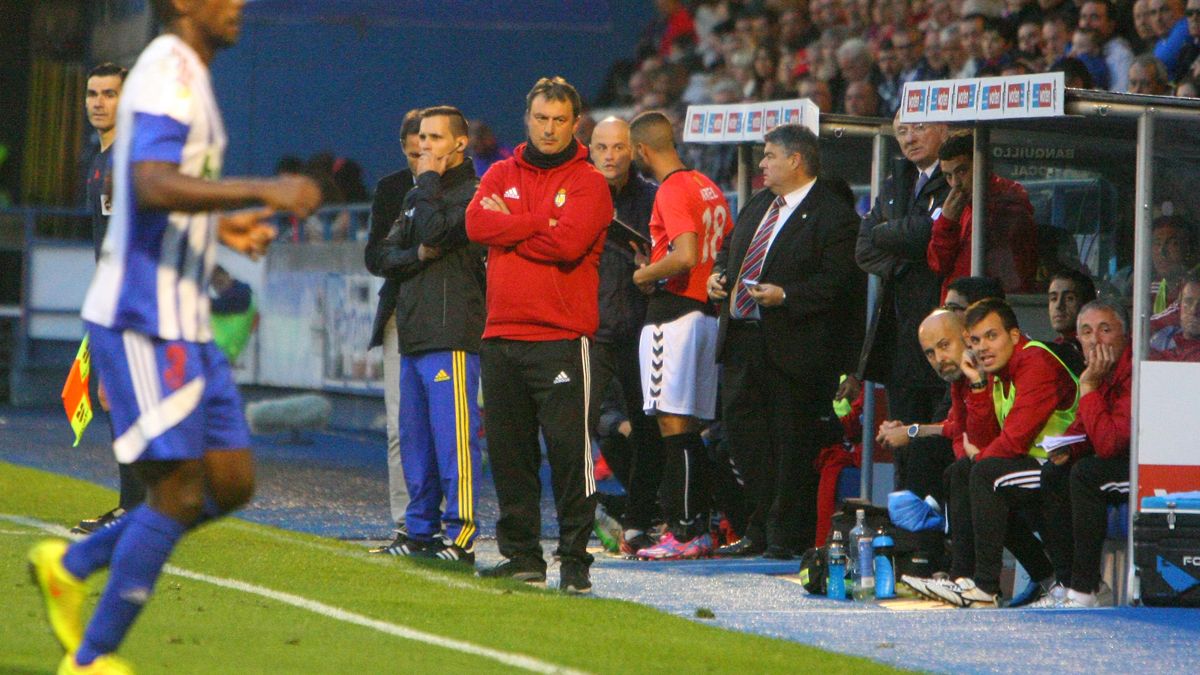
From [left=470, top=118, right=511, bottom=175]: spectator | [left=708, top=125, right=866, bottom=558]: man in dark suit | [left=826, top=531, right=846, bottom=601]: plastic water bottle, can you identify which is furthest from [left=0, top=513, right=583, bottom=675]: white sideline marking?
[left=470, top=118, right=511, bottom=175]: spectator

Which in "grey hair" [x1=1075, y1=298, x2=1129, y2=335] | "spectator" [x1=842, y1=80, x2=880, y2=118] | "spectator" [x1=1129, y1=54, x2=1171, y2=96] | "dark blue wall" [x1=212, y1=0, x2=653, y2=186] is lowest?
"grey hair" [x1=1075, y1=298, x2=1129, y2=335]

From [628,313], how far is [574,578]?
216 centimetres

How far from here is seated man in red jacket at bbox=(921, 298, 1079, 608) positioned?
786 centimetres

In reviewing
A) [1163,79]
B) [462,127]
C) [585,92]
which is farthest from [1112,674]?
[585,92]

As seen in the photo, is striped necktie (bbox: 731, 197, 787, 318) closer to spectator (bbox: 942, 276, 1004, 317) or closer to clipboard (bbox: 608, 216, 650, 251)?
clipboard (bbox: 608, 216, 650, 251)

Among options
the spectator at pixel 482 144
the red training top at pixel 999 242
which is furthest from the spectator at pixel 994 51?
the spectator at pixel 482 144

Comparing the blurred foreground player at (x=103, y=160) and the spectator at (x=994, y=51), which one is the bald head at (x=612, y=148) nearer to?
the blurred foreground player at (x=103, y=160)

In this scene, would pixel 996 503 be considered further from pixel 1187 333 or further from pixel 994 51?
→ pixel 994 51

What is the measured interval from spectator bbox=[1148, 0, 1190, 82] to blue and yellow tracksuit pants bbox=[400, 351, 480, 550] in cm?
497

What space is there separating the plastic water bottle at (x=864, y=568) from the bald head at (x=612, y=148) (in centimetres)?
249

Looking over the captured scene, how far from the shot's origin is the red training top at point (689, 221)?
9.27 meters

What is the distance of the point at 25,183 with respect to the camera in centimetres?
2289

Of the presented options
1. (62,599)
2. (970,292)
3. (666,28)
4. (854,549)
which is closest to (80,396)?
(854,549)

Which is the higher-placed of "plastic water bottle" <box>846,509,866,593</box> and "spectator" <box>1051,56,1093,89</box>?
"spectator" <box>1051,56,1093,89</box>
